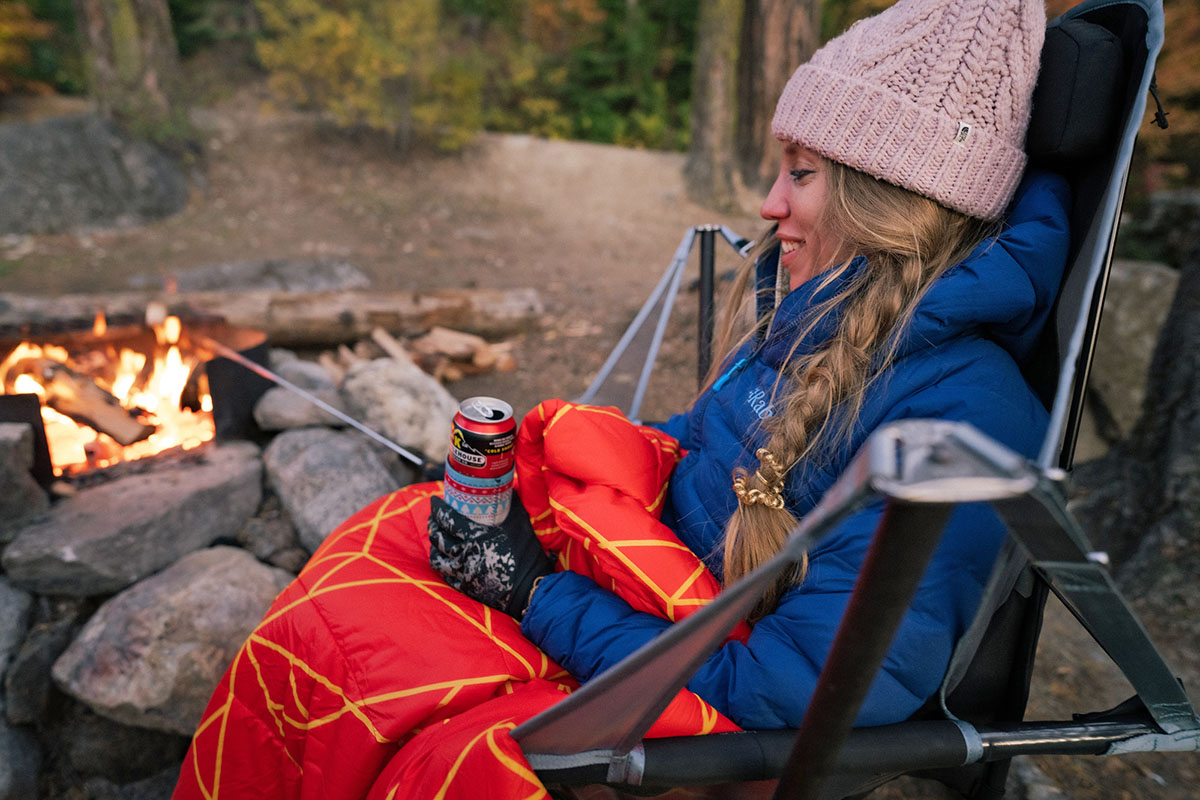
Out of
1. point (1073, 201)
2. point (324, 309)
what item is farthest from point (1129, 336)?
point (324, 309)

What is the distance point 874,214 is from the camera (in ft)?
5.05

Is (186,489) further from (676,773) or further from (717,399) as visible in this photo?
(676,773)

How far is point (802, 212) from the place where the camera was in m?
1.63

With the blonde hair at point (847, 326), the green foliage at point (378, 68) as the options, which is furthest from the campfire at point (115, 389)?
the green foliage at point (378, 68)

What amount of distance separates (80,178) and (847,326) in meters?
7.65

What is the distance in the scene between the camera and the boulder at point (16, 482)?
7.15 ft

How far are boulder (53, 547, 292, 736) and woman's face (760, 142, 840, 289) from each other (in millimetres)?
1918

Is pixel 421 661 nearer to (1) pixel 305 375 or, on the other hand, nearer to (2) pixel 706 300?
(2) pixel 706 300

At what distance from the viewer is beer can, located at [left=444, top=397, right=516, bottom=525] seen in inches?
58.3

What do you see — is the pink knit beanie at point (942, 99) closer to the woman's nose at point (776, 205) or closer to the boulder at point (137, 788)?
the woman's nose at point (776, 205)

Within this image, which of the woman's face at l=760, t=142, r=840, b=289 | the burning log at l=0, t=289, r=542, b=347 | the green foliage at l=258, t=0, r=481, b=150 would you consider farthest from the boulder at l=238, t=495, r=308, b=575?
the green foliage at l=258, t=0, r=481, b=150

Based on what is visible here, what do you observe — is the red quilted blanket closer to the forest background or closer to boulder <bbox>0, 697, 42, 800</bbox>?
boulder <bbox>0, 697, 42, 800</bbox>

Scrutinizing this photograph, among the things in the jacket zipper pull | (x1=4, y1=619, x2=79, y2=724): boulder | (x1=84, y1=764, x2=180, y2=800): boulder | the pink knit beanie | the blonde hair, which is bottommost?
(x1=84, y1=764, x2=180, y2=800): boulder

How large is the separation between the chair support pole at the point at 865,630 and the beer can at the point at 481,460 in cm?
80
